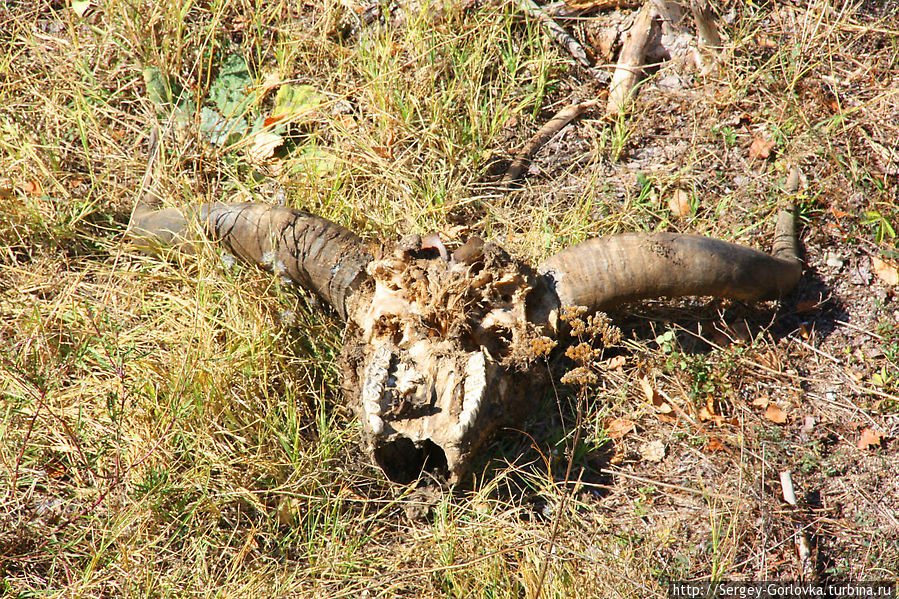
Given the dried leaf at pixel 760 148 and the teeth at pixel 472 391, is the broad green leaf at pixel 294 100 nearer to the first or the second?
the teeth at pixel 472 391

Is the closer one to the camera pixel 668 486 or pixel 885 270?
pixel 668 486

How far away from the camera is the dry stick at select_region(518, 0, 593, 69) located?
15.5ft

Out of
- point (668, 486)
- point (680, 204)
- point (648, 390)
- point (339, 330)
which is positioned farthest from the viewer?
point (680, 204)

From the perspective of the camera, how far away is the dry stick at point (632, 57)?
4.62 meters

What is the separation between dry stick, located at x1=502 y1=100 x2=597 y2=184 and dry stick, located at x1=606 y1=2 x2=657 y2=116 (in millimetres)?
160

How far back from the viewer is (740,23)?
4617 mm

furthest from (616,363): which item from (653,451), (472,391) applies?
(472,391)

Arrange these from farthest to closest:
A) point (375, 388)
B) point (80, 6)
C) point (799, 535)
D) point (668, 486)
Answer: point (80, 6)
point (668, 486)
point (799, 535)
point (375, 388)

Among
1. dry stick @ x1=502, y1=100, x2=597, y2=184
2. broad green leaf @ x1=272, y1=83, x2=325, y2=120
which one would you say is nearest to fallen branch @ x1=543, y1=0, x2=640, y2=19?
dry stick @ x1=502, y1=100, x2=597, y2=184

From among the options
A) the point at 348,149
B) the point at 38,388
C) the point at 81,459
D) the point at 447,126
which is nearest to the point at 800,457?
the point at 447,126

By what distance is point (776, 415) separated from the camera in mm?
3480

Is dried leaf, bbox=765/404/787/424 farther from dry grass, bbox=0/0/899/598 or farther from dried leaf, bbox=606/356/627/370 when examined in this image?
dried leaf, bbox=606/356/627/370

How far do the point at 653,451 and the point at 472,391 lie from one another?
106 cm

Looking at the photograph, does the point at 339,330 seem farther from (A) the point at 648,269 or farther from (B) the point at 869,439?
(B) the point at 869,439
